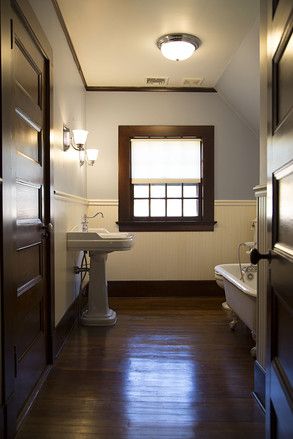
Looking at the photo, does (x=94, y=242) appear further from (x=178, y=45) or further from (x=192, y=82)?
(x=192, y=82)

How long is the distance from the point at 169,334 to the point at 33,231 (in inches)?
62.4

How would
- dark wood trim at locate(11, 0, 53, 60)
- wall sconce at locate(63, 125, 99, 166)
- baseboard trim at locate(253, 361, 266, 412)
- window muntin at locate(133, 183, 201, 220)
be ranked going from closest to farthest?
dark wood trim at locate(11, 0, 53, 60), baseboard trim at locate(253, 361, 266, 412), wall sconce at locate(63, 125, 99, 166), window muntin at locate(133, 183, 201, 220)

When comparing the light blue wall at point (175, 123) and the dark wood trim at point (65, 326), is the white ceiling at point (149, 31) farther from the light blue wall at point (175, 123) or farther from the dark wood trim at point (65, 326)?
the dark wood trim at point (65, 326)

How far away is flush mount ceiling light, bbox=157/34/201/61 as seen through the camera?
119 inches

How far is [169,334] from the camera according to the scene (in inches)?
117

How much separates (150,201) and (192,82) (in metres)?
1.49

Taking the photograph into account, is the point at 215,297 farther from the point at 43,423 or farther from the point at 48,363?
the point at 43,423

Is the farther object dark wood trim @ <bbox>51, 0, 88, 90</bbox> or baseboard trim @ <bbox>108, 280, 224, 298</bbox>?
baseboard trim @ <bbox>108, 280, 224, 298</bbox>

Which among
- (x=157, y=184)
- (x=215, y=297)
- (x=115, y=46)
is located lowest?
(x=215, y=297)

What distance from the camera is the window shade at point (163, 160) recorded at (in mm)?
4336

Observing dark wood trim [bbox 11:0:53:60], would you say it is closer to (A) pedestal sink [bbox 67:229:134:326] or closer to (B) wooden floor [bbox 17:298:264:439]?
(A) pedestal sink [bbox 67:229:134:326]

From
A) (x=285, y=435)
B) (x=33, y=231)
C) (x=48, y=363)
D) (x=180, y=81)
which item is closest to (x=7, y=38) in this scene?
(x=33, y=231)

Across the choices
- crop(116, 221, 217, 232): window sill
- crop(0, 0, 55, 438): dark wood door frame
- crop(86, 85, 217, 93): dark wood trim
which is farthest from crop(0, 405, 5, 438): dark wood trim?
crop(86, 85, 217, 93): dark wood trim

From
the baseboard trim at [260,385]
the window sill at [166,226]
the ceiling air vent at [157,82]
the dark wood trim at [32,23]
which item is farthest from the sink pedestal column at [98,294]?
the ceiling air vent at [157,82]
